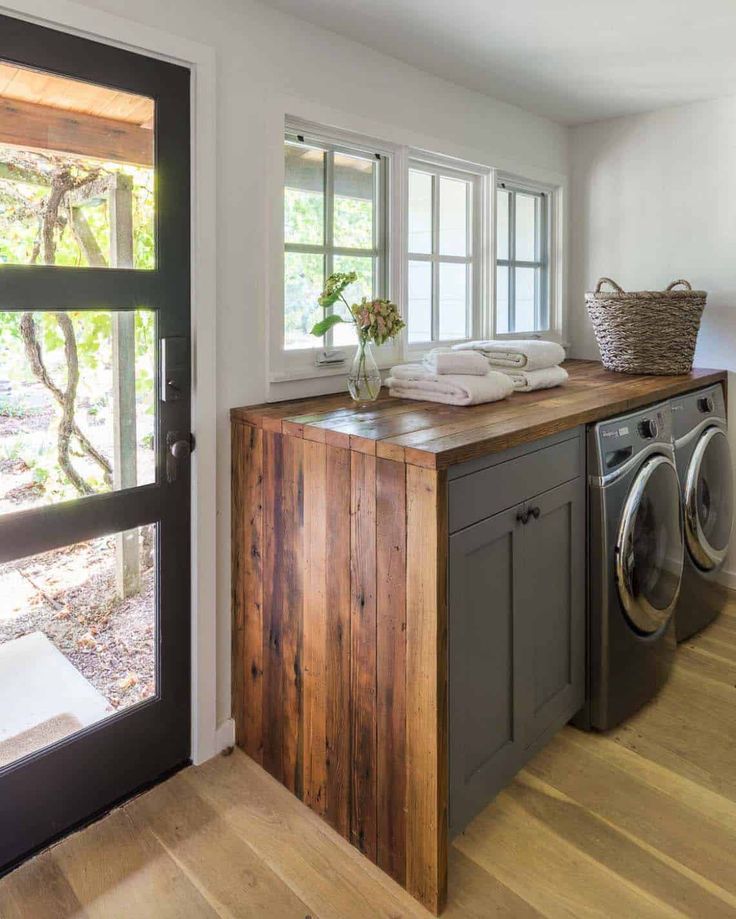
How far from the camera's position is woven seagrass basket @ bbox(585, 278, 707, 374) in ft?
8.47

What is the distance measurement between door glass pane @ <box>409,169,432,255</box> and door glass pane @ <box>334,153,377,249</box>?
0.21 metres

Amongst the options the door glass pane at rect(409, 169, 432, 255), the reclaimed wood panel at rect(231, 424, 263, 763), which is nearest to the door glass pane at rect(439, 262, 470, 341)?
the door glass pane at rect(409, 169, 432, 255)

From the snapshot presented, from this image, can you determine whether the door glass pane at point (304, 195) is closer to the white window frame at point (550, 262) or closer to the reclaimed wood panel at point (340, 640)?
the reclaimed wood panel at point (340, 640)

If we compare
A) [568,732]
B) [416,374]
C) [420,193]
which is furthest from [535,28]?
[568,732]

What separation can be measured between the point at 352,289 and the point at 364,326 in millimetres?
404

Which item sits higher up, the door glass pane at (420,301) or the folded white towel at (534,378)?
the door glass pane at (420,301)

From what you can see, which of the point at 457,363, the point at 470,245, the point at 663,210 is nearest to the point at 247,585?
the point at 457,363

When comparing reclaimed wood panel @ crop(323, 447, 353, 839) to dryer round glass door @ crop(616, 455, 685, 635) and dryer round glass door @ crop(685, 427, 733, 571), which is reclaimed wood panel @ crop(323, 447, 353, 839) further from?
dryer round glass door @ crop(685, 427, 733, 571)

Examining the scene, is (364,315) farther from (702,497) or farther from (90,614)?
(702,497)

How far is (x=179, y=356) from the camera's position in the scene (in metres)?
1.77

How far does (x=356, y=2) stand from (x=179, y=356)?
1.09 meters

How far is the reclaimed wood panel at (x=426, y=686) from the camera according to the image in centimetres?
142

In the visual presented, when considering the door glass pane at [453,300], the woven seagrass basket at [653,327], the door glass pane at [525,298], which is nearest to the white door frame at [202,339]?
the door glass pane at [453,300]

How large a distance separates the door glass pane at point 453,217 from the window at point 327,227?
0.38 meters
